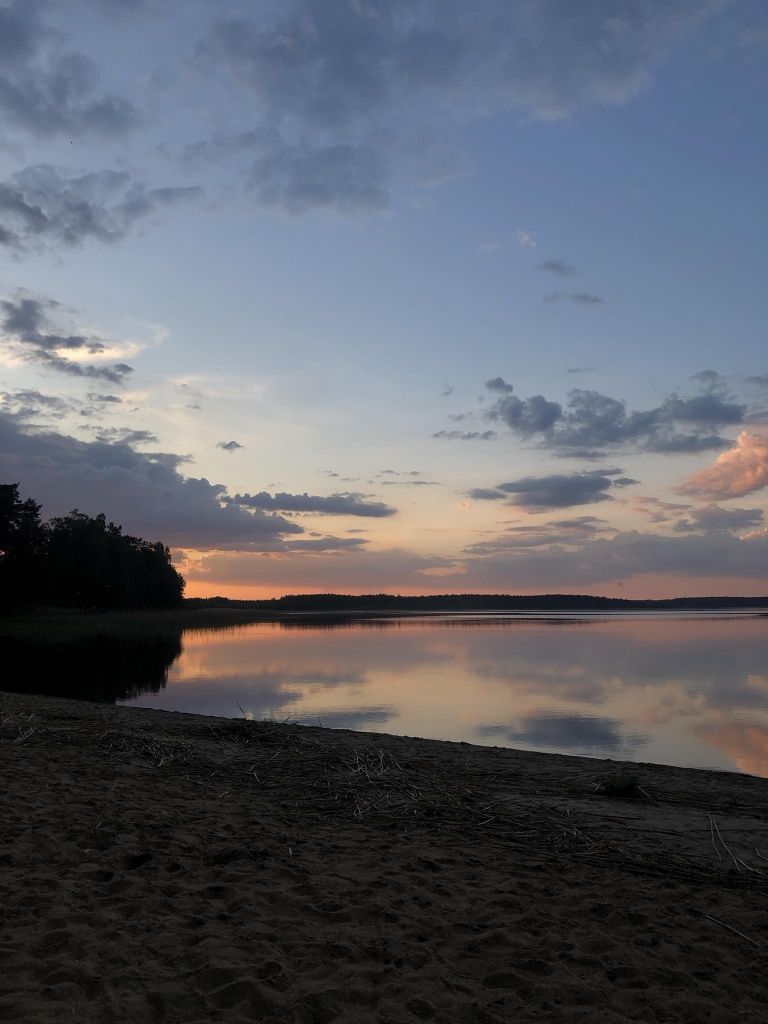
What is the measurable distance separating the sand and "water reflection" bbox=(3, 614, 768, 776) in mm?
→ 7527

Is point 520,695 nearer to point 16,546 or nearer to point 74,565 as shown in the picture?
point 16,546

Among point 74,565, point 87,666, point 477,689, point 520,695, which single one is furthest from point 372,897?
point 74,565

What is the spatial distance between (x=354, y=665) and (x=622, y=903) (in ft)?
100

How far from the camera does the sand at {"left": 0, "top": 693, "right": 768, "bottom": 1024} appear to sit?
4273 mm

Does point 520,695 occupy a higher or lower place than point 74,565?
lower

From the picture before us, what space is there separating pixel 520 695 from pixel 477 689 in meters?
1.99

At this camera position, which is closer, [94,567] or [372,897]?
[372,897]

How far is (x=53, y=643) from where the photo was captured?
4553 cm

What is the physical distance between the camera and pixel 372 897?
5.81 metres

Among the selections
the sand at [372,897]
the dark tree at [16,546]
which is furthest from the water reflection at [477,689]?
the dark tree at [16,546]

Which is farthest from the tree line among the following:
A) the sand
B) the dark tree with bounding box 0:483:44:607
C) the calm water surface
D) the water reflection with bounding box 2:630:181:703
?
the sand

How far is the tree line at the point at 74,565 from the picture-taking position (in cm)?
6147

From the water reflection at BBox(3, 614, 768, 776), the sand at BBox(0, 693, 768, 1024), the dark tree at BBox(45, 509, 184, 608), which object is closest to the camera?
the sand at BBox(0, 693, 768, 1024)

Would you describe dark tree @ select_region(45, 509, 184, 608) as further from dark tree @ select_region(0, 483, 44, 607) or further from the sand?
the sand
